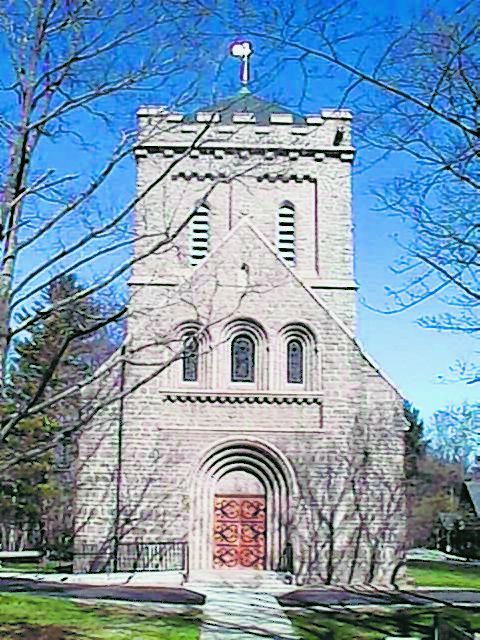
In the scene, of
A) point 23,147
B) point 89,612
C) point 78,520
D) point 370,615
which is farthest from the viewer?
point 78,520

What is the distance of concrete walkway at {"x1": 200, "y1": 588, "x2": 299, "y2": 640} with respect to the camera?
13.8 meters

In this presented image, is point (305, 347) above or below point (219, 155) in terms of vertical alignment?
below

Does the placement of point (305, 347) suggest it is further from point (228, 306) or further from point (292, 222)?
point (292, 222)

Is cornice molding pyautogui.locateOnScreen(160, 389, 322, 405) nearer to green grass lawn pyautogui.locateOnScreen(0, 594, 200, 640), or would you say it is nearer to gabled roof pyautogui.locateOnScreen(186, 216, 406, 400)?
gabled roof pyautogui.locateOnScreen(186, 216, 406, 400)

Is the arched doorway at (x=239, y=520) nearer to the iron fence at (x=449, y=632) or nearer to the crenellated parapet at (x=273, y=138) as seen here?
the crenellated parapet at (x=273, y=138)

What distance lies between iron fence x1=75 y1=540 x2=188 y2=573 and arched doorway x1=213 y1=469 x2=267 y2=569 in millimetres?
1381

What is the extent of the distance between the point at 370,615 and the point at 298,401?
8492 millimetres

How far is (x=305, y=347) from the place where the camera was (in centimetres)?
2520

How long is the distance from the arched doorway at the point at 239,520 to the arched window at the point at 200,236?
7536mm

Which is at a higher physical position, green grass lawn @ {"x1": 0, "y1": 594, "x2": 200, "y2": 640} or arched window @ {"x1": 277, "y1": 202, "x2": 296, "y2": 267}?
arched window @ {"x1": 277, "y1": 202, "x2": 296, "y2": 267}

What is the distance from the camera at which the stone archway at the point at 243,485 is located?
77.7 ft

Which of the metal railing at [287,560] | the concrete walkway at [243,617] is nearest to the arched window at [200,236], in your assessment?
the metal railing at [287,560]

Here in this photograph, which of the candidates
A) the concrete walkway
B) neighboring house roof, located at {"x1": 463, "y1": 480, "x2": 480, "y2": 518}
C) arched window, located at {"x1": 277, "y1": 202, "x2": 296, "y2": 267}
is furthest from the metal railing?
neighboring house roof, located at {"x1": 463, "y1": 480, "x2": 480, "y2": 518}

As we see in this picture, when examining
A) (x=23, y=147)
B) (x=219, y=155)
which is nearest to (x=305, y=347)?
(x=219, y=155)
